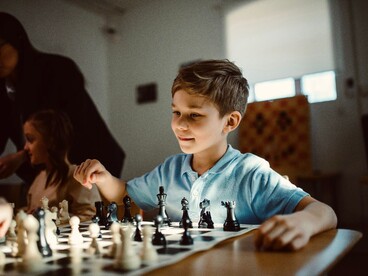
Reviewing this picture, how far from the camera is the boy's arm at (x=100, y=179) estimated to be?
1.19 meters

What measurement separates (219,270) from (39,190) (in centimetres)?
187

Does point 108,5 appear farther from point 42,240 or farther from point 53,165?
point 42,240

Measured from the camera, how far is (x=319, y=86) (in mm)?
3537

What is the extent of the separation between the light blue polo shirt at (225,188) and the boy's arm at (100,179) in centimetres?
5

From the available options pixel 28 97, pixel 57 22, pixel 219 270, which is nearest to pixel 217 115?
pixel 219 270

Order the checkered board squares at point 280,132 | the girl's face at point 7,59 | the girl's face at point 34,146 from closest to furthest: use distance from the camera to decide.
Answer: the girl's face at point 34,146
the girl's face at point 7,59
the checkered board squares at point 280,132

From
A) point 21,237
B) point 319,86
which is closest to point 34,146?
point 21,237

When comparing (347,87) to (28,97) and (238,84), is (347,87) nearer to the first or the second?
(238,84)

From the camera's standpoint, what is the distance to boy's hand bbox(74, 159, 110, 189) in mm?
1185

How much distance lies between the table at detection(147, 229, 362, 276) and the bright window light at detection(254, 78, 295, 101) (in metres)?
3.05

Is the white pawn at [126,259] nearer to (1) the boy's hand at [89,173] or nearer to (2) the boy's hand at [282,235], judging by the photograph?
(2) the boy's hand at [282,235]

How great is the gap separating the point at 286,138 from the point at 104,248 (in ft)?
10.2

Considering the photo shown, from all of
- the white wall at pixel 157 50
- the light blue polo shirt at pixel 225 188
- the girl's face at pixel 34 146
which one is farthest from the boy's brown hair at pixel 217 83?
the white wall at pixel 157 50

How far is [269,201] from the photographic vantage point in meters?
1.07
